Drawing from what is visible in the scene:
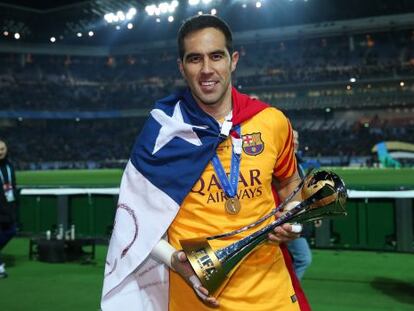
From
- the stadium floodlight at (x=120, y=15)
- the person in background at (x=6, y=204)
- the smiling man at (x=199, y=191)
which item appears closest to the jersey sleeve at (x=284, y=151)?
the smiling man at (x=199, y=191)

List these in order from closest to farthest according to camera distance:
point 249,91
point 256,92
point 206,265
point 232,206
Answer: point 206,265 → point 232,206 → point 256,92 → point 249,91

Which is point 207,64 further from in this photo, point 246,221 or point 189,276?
point 189,276

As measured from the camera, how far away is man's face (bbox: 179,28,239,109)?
2045 millimetres

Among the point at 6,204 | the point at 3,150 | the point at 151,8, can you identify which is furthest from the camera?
the point at 151,8

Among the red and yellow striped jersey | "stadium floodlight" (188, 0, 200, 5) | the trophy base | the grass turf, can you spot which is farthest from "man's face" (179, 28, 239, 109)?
"stadium floodlight" (188, 0, 200, 5)

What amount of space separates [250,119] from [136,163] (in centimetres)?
49

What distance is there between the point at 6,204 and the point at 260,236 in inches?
Answer: 279

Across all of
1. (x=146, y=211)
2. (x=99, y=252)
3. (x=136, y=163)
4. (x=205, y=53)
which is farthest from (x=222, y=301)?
(x=99, y=252)

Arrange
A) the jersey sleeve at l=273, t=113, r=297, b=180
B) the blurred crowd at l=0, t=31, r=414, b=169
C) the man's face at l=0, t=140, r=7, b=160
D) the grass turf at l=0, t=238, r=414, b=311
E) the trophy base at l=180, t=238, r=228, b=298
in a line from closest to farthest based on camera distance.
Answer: the trophy base at l=180, t=238, r=228, b=298 < the jersey sleeve at l=273, t=113, r=297, b=180 < the grass turf at l=0, t=238, r=414, b=311 < the man's face at l=0, t=140, r=7, b=160 < the blurred crowd at l=0, t=31, r=414, b=169

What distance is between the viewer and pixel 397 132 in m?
48.0

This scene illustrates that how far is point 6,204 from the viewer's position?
8.18 meters

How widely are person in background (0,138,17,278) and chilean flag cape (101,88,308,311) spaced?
6481 mm

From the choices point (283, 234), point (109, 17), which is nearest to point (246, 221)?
point (283, 234)

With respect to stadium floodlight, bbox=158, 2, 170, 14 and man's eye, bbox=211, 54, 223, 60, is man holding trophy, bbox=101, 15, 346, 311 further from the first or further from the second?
stadium floodlight, bbox=158, 2, 170, 14
